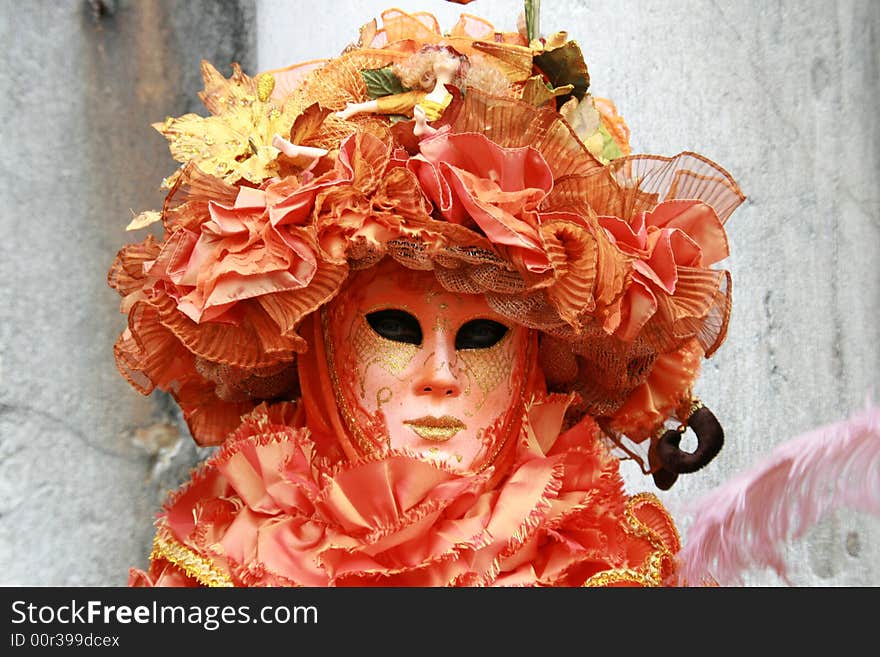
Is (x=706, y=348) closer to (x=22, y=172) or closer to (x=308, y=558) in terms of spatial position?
(x=308, y=558)

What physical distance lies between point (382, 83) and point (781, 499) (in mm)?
716

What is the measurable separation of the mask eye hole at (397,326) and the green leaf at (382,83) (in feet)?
0.94

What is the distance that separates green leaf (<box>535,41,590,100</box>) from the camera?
4.70ft

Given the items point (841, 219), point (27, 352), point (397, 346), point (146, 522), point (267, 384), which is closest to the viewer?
point (397, 346)

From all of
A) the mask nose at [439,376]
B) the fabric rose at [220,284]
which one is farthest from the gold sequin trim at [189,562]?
the mask nose at [439,376]

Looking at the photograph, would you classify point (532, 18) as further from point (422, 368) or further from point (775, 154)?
point (775, 154)

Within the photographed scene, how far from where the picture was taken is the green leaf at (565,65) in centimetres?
143

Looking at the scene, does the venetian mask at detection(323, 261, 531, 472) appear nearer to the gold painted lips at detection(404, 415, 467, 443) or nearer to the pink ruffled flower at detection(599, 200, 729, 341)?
the gold painted lips at detection(404, 415, 467, 443)

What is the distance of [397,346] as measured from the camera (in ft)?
4.54

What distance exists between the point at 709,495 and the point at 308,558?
0.49m

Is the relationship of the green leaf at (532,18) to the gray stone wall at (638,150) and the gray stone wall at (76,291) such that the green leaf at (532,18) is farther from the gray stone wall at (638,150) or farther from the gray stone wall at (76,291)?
the gray stone wall at (76,291)

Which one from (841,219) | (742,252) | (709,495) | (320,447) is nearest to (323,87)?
(320,447)

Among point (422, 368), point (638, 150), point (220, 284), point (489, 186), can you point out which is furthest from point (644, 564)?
point (638, 150)

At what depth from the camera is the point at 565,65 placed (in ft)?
4.71
